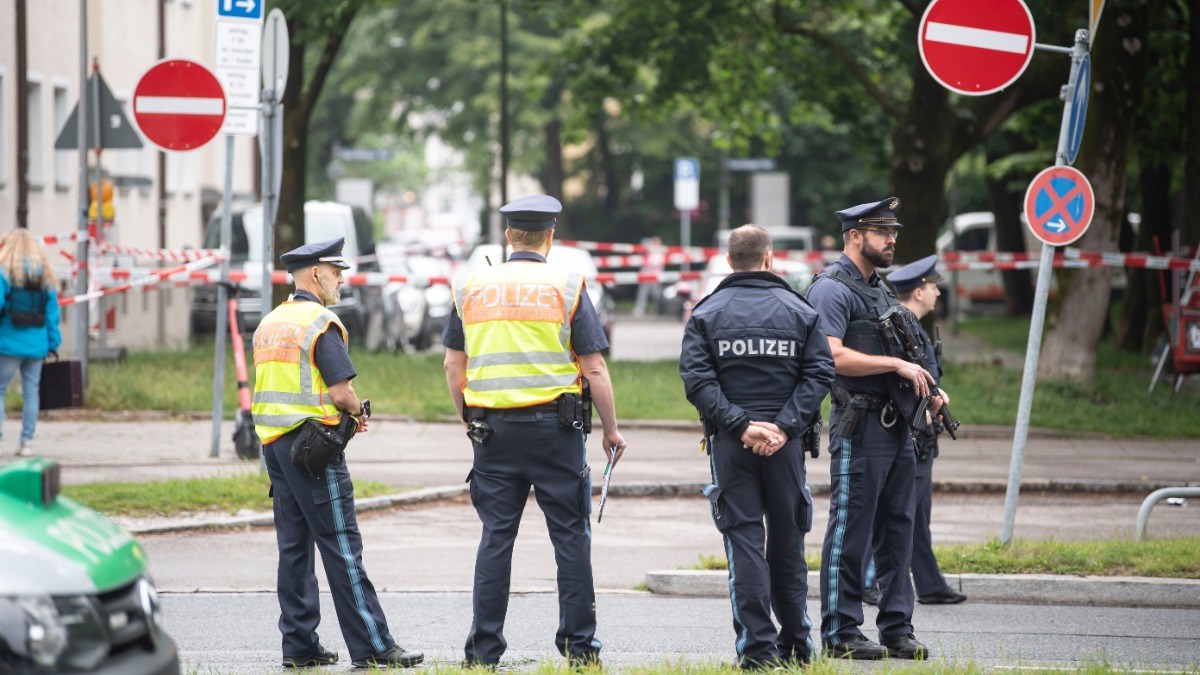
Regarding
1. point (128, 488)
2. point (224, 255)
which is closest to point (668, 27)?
point (224, 255)

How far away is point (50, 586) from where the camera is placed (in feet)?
12.0

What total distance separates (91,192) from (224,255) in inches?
282

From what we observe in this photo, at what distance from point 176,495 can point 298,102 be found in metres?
11.3

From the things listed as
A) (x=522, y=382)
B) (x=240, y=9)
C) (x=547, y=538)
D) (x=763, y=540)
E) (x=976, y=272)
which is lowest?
(x=547, y=538)

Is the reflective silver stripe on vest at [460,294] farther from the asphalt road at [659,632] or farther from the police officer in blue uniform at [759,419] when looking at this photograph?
the asphalt road at [659,632]

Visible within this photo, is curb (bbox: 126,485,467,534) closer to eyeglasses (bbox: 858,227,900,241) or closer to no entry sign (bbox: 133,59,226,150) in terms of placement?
no entry sign (bbox: 133,59,226,150)

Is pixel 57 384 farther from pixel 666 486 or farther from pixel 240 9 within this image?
pixel 666 486

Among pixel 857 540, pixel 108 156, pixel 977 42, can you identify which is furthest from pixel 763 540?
pixel 108 156

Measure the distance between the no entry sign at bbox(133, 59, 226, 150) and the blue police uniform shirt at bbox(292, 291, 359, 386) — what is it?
5446 mm

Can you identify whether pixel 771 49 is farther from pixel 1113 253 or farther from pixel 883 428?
pixel 883 428

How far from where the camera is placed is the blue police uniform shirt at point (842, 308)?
7.05 m

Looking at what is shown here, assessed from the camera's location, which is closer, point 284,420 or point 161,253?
point 284,420

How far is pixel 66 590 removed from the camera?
12.0 feet

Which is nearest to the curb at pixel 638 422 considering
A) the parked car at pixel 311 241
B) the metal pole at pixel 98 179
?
the metal pole at pixel 98 179
